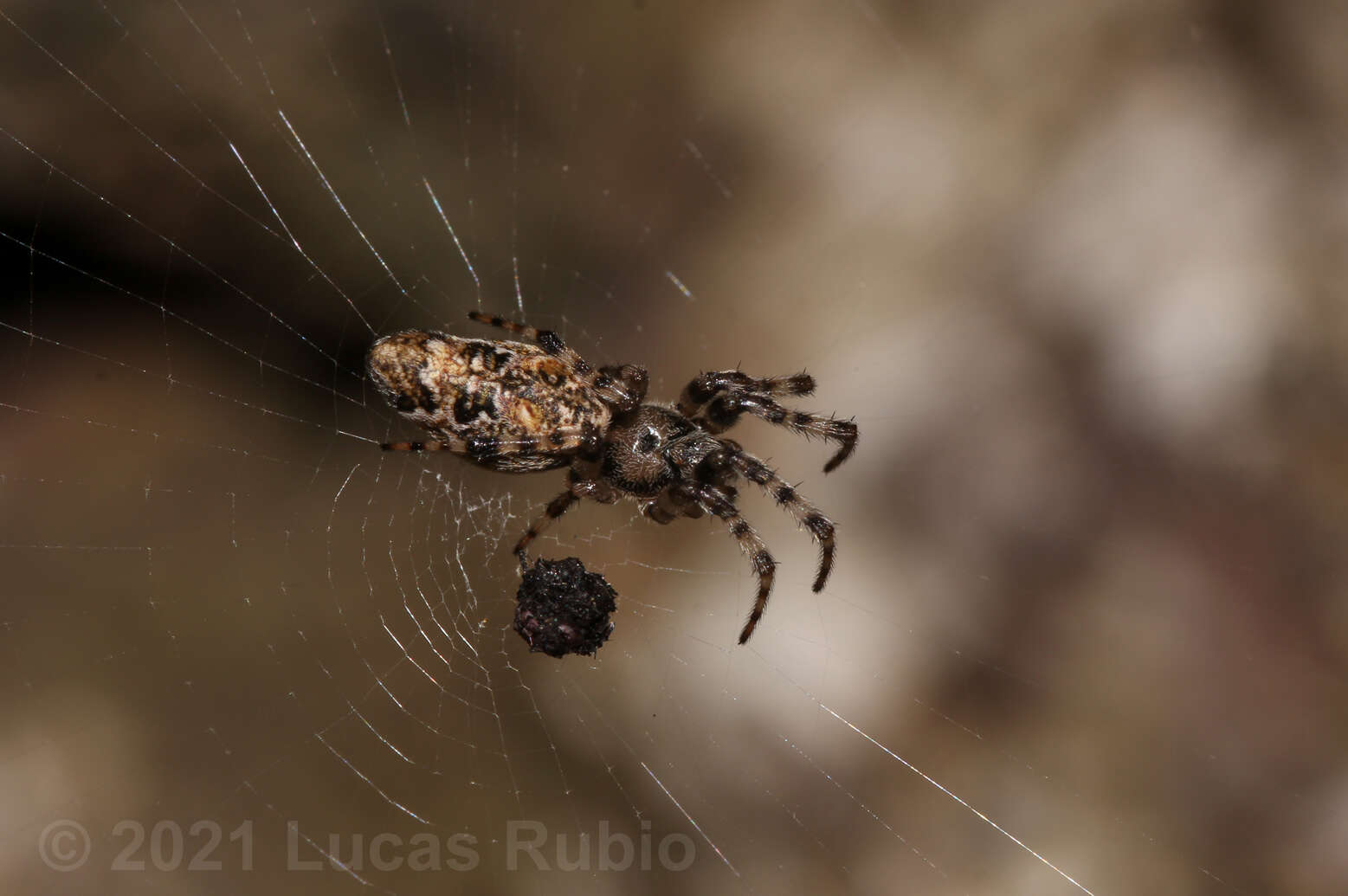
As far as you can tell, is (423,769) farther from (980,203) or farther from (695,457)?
(980,203)

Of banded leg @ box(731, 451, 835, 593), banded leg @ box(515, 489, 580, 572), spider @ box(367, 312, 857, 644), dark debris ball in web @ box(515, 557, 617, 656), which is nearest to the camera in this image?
dark debris ball in web @ box(515, 557, 617, 656)

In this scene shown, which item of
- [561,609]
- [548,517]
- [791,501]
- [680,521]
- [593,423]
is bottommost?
[561,609]

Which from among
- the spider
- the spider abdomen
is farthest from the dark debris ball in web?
the spider abdomen

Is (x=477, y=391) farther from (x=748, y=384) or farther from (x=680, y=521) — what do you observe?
(x=680, y=521)

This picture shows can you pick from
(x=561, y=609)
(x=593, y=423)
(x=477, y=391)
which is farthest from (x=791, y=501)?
(x=477, y=391)

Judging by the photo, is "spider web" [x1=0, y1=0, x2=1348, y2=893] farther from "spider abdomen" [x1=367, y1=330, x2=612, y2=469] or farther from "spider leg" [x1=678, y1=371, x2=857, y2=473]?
"spider leg" [x1=678, y1=371, x2=857, y2=473]

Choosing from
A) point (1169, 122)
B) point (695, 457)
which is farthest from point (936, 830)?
point (1169, 122)
